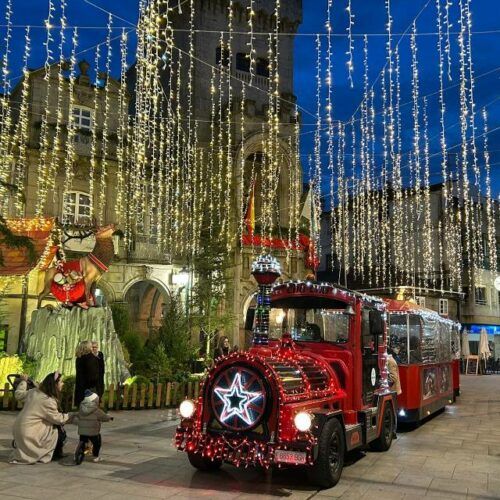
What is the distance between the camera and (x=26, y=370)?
13.7m

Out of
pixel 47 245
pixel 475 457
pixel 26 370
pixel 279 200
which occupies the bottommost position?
pixel 475 457

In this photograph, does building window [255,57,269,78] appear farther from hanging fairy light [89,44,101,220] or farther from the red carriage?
the red carriage

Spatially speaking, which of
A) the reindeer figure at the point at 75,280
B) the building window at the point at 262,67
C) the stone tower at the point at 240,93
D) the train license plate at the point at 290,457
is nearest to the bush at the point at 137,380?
the reindeer figure at the point at 75,280

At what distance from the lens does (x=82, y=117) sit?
2367 cm

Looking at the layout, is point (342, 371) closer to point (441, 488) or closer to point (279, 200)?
Answer: point (441, 488)

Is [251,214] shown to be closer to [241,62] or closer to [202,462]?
[241,62]

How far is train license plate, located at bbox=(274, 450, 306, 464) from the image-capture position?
21.4 ft

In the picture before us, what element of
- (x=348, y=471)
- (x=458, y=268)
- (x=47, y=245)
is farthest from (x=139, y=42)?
(x=458, y=268)

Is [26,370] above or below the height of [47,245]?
below

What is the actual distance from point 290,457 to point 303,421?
0.43 metres

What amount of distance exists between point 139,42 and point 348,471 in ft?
39.6

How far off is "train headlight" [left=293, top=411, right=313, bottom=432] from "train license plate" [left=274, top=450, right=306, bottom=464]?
0.90ft

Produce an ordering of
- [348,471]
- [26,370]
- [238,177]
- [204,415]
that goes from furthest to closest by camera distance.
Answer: [238,177] → [26,370] → [348,471] → [204,415]

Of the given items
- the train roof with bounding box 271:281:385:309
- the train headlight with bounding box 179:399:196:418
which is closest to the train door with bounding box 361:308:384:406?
the train roof with bounding box 271:281:385:309
